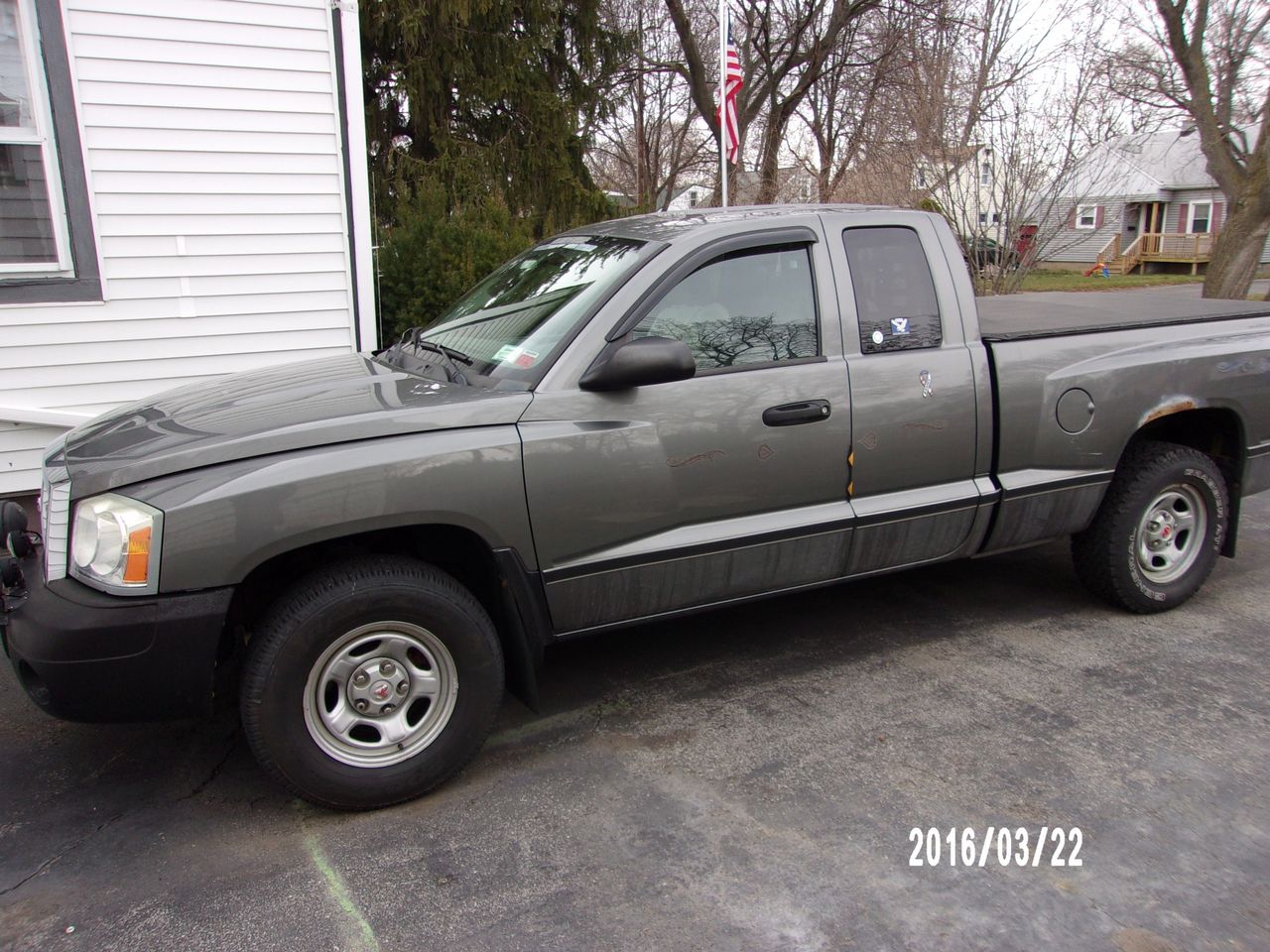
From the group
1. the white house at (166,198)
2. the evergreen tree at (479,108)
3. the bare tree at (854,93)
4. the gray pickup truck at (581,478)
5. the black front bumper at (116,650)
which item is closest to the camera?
the black front bumper at (116,650)

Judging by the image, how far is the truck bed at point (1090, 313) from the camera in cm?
426

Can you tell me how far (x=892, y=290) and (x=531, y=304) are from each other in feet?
4.79

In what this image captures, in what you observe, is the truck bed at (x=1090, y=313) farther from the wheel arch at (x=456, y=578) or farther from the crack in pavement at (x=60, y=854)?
the crack in pavement at (x=60, y=854)

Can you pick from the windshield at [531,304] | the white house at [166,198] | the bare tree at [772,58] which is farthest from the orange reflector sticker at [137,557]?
the bare tree at [772,58]

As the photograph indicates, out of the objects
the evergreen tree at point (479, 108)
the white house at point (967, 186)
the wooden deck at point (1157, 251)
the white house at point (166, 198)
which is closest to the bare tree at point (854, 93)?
the white house at point (967, 186)

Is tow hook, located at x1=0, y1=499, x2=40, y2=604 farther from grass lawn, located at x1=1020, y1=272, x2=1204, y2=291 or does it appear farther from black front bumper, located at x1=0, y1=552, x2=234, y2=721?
grass lawn, located at x1=1020, y1=272, x2=1204, y2=291

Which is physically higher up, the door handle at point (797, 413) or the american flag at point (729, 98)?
the american flag at point (729, 98)

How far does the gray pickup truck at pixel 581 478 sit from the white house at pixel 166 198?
2.78 meters

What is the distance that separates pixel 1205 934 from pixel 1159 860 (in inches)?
12.2

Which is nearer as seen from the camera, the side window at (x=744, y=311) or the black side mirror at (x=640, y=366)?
the black side mirror at (x=640, y=366)

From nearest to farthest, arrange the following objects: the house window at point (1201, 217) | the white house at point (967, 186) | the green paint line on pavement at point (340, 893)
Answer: the green paint line on pavement at point (340, 893)
the white house at point (967, 186)
the house window at point (1201, 217)

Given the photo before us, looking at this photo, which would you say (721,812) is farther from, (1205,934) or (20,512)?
(20,512)
